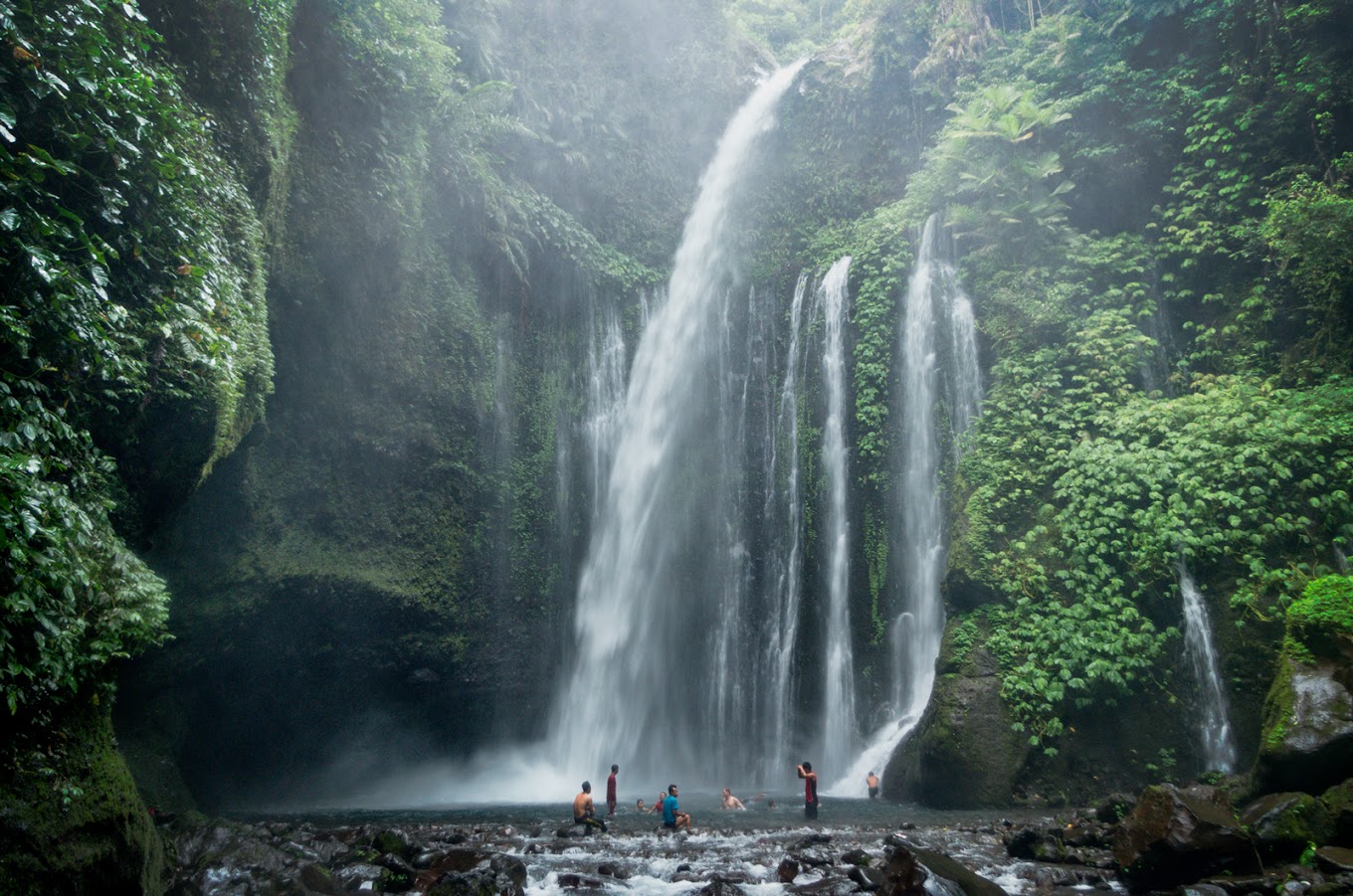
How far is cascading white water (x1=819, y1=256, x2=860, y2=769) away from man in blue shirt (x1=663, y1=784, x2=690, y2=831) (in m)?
4.83

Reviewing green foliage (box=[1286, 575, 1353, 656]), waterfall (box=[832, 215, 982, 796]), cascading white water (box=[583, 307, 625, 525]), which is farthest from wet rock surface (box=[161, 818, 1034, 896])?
cascading white water (box=[583, 307, 625, 525])

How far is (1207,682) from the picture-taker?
9.23m

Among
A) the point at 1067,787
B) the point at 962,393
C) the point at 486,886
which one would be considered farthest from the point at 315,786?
the point at 962,393

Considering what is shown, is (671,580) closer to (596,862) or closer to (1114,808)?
(596,862)

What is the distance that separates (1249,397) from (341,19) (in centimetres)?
1603

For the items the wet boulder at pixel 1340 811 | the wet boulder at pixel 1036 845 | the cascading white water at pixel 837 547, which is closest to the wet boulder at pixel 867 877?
the wet boulder at pixel 1036 845

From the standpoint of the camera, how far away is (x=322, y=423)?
14312mm

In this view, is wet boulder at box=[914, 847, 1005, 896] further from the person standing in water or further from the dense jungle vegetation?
the dense jungle vegetation

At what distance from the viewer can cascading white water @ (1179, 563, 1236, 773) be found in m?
8.95

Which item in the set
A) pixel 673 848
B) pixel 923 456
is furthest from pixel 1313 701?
pixel 923 456

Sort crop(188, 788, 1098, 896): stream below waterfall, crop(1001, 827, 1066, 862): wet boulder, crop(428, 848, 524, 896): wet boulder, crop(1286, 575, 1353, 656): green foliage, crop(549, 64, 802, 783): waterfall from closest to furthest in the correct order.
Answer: crop(428, 848, 524, 896): wet boulder → crop(188, 788, 1098, 896): stream below waterfall → crop(1001, 827, 1066, 862): wet boulder → crop(1286, 575, 1353, 656): green foliage → crop(549, 64, 802, 783): waterfall

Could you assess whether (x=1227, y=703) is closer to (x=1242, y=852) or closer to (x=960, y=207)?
(x=1242, y=852)

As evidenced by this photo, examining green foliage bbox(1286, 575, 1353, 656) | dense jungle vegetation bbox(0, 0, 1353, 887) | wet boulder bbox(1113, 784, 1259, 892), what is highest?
dense jungle vegetation bbox(0, 0, 1353, 887)

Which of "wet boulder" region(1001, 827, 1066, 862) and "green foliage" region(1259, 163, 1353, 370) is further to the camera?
"green foliage" region(1259, 163, 1353, 370)
